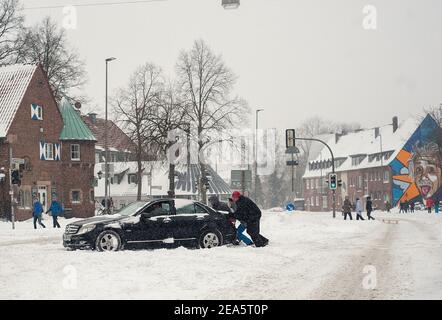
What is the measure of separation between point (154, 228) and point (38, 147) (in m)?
32.9

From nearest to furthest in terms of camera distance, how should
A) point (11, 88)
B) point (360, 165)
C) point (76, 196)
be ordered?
point (11, 88) → point (76, 196) → point (360, 165)

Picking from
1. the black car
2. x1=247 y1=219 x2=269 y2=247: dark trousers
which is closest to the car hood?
the black car

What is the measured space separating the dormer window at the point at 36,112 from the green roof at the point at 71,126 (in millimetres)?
5870

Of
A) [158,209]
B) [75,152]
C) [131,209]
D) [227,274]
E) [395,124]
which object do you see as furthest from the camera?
[395,124]

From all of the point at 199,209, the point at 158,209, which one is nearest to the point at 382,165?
the point at 199,209

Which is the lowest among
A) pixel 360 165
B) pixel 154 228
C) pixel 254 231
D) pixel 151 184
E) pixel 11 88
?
pixel 254 231

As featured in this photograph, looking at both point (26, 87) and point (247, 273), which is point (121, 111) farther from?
point (247, 273)

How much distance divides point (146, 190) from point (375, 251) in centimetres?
6205

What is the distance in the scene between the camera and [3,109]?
46625 millimetres

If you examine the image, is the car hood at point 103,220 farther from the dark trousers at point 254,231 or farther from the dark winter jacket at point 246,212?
the dark trousers at point 254,231

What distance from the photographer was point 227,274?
12.9 m

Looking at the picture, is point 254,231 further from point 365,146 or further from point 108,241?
point 365,146

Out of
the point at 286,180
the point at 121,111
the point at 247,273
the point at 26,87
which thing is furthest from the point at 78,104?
the point at 286,180

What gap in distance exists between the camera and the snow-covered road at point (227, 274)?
10672 mm
